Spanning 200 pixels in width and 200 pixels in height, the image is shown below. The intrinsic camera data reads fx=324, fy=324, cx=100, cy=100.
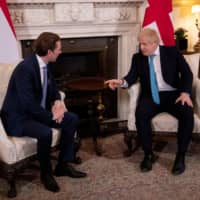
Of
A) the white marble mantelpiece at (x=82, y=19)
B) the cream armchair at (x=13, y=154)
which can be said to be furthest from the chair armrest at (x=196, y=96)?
the cream armchair at (x=13, y=154)

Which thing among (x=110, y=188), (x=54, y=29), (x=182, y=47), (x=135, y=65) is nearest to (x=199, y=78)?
(x=135, y=65)

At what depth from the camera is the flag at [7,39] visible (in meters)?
2.75

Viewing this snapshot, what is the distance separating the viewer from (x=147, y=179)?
2.40 meters

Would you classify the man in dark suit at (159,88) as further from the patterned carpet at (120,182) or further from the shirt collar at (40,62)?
the shirt collar at (40,62)

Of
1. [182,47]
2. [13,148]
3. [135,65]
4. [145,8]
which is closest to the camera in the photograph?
[13,148]

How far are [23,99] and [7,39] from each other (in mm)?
875

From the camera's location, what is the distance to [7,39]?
2.80 meters

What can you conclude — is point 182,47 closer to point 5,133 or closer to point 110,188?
point 110,188

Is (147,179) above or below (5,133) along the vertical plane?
below

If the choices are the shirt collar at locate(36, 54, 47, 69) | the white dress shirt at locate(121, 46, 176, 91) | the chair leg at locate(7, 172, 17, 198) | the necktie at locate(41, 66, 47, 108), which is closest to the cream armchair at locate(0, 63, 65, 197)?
the chair leg at locate(7, 172, 17, 198)

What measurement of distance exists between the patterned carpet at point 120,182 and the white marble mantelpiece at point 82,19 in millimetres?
1153

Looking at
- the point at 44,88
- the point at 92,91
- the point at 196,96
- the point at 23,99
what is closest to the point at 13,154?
the point at 23,99

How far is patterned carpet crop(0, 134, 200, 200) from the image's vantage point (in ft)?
7.23

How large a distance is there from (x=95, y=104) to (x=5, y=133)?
109 cm
